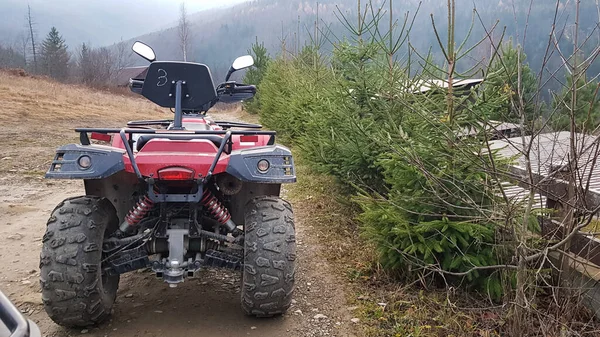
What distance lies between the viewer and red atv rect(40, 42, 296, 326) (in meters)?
2.83

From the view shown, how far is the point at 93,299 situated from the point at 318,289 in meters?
1.63

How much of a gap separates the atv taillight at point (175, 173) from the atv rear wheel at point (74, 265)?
0.55 metres

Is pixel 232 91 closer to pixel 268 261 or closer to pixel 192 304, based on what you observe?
pixel 192 304

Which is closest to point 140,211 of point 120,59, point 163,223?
point 163,223

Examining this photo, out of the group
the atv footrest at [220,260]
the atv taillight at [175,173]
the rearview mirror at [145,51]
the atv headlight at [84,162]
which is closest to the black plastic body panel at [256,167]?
the atv taillight at [175,173]

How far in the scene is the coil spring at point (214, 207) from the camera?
10.2ft

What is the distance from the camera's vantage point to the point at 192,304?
11.6ft

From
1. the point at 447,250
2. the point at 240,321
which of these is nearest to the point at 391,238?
the point at 447,250

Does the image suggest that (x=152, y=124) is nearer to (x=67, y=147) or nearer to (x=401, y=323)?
(x=67, y=147)

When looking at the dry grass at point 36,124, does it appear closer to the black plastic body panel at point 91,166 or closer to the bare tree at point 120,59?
the black plastic body panel at point 91,166

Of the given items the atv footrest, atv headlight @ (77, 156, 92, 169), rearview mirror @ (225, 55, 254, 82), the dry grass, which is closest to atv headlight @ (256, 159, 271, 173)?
the atv footrest

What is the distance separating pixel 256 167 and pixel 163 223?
700mm

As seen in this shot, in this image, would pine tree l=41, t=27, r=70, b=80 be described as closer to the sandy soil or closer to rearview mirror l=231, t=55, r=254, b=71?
the sandy soil

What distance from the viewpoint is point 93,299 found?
2.93 meters
